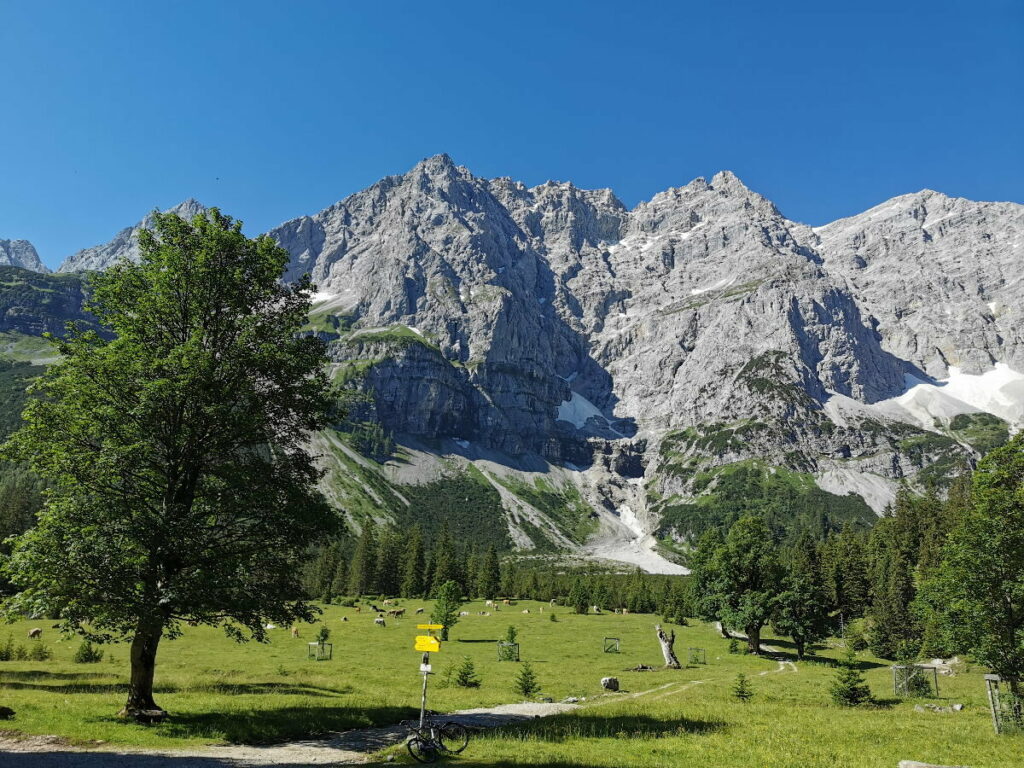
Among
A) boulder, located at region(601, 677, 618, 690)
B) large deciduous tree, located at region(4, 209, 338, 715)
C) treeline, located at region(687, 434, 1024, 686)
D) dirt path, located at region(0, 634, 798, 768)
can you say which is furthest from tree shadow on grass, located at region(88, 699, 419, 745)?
treeline, located at region(687, 434, 1024, 686)

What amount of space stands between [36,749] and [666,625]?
301 ft

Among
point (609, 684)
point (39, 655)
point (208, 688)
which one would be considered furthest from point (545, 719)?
point (39, 655)

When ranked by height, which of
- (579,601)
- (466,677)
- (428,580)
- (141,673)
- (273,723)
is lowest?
(428,580)

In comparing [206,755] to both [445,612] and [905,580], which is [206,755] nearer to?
[445,612]

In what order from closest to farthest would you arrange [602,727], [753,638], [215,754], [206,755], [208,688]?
[206,755]
[215,754]
[602,727]
[208,688]
[753,638]

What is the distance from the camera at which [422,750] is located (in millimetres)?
17688

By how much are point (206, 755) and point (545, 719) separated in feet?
45.5

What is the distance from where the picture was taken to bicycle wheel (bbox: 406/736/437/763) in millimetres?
17641

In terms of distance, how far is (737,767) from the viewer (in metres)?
16.6

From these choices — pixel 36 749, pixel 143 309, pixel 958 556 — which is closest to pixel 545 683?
pixel 958 556

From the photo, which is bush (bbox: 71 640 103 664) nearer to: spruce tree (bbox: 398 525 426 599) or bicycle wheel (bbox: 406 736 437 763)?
bicycle wheel (bbox: 406 736 437 763)

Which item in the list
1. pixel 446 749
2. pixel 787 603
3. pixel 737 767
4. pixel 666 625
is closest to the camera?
pixel 737 767

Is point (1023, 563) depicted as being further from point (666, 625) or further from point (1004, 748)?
point (666, 625)

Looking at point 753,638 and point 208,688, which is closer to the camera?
point 208,688
